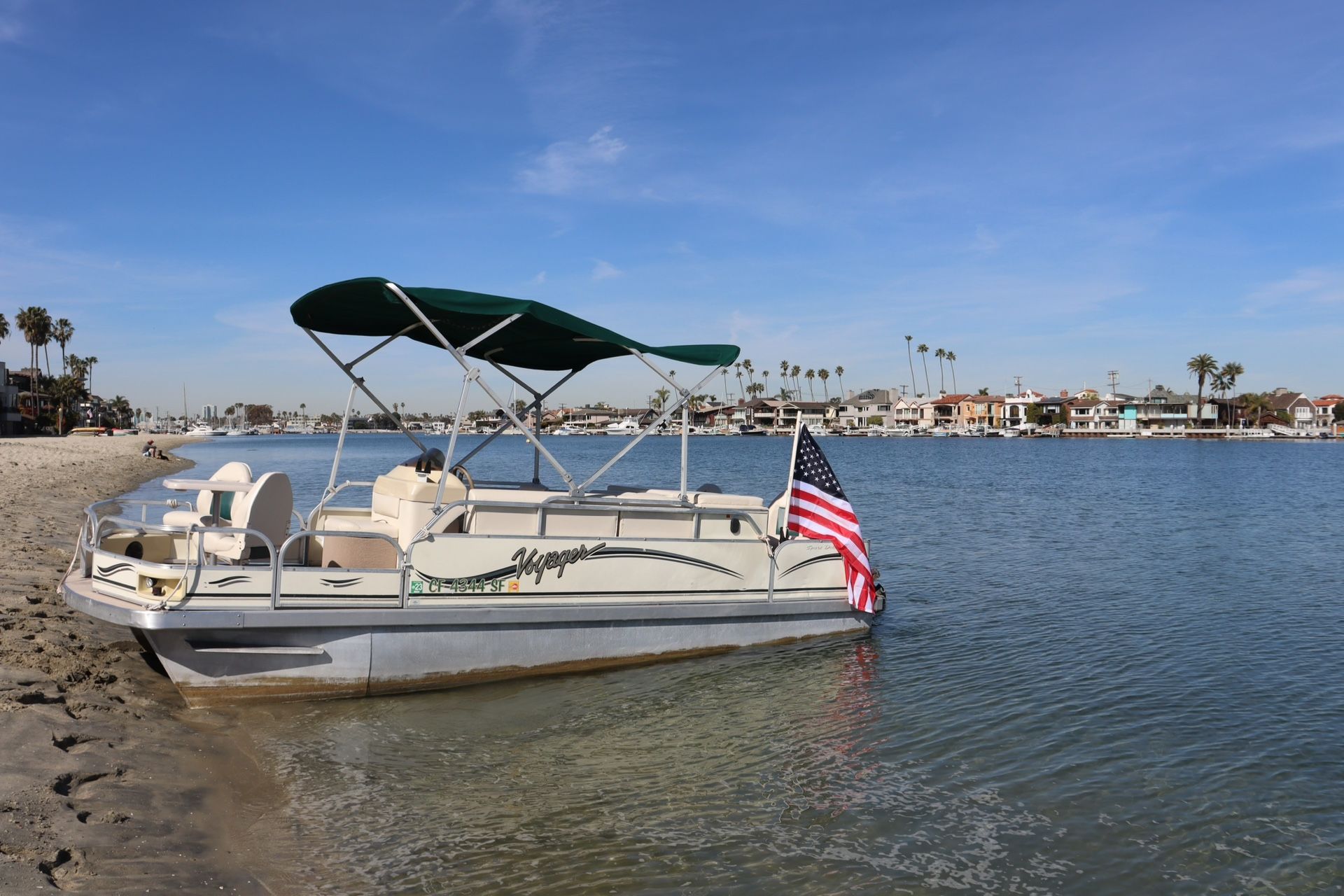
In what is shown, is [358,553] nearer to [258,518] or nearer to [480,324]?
[258,518]

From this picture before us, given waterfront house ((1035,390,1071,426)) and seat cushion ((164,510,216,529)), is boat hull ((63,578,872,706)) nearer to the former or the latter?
seat cushion ((164,510,216,529))

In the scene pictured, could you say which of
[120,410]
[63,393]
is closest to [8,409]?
[63,393]

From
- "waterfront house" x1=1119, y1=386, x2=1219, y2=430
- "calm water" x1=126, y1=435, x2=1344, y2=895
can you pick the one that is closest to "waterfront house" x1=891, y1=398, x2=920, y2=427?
"waterfront house" x1=1119, y1=386, x2=1219, y2=430

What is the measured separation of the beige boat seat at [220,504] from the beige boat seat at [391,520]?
0.93 metres

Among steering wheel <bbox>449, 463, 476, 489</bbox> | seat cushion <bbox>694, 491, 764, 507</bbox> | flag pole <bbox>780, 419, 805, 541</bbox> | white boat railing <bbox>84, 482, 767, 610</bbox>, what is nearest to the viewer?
white boat railing <bbox>84, 482, 767, 610</bbox>

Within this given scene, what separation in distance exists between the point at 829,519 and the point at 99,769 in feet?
24.4

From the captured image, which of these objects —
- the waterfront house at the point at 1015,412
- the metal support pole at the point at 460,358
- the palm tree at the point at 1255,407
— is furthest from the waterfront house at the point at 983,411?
the metal support pole at the point at 460,358

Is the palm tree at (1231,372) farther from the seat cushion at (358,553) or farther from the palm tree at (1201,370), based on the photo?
the seat cushion at (358,553)

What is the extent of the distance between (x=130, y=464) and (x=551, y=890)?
50223 millimetres

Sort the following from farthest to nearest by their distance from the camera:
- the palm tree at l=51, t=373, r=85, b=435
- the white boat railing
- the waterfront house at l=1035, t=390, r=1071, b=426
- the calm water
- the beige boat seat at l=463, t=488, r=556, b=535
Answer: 1. the waterfront house at l=1035, t=390, r=1071, b=426
2. the palm tree at l=51, t=373, r=85, b=435
3. the beige boat seat at l=463, t=488, r=556, b=535
4. the white boat railing
5. the calm water

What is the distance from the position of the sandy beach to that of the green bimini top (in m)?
3.88

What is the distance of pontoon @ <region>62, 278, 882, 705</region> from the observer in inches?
292

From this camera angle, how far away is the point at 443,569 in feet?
26.2

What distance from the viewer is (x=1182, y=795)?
22.2ft
